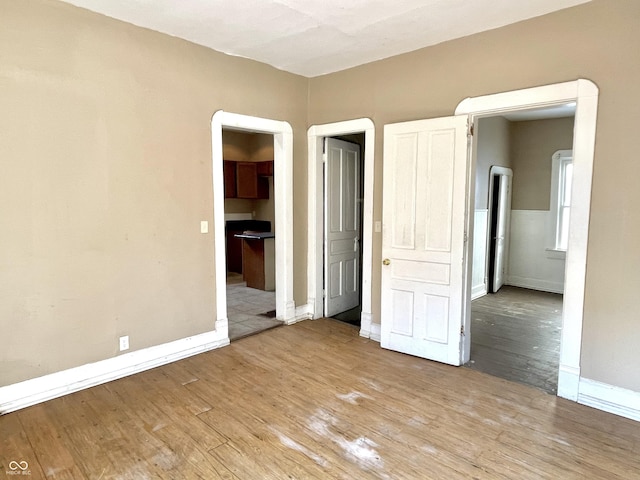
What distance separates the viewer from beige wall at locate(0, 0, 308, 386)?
8.89 feet

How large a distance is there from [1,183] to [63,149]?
1.53 feet

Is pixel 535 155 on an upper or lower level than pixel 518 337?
upper

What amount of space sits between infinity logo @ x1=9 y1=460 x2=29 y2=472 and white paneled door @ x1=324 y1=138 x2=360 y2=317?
10.9ft

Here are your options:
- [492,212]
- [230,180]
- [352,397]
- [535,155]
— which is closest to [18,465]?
[352,397]

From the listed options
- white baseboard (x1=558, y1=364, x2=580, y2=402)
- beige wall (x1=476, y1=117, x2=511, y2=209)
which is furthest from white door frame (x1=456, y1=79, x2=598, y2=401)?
beige wall (x1=476, y1=117, x2=511, y2=209)

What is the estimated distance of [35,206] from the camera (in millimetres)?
2777

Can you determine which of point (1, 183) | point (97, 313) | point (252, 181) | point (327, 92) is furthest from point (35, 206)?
point (252, 181)

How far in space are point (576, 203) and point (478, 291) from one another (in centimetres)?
355

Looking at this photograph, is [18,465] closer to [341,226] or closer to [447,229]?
[447,229]

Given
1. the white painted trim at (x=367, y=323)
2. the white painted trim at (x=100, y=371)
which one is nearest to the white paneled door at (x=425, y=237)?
the white painted trim at (x=367, y=323)

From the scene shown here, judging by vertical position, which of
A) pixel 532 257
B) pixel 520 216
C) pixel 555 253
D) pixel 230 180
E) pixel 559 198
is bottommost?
pixel 532 257

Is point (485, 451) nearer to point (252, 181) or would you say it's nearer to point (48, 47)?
point (48, 47)

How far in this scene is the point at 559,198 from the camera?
6.52 metres

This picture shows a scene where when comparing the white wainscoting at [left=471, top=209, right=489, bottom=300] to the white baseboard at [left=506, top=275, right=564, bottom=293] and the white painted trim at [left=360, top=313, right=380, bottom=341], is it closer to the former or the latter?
the white baseboard at [left=506, top=275, right=564, bottom=293]
